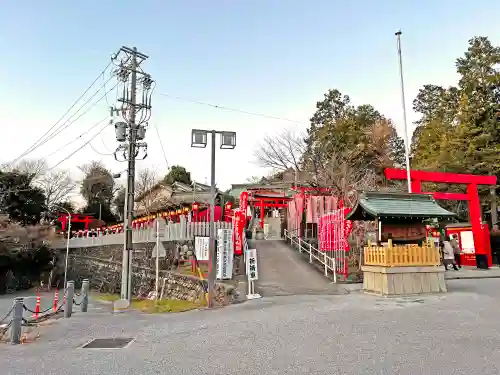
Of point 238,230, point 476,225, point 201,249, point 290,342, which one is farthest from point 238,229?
point 476,225

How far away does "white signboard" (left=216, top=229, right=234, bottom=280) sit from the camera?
15376 mm

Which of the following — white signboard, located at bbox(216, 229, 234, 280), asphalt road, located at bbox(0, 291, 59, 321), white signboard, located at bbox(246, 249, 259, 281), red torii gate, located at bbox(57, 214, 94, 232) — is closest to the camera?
white signboard, located at bbox(246, 249, 259, 281)

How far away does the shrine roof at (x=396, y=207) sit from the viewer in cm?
1247

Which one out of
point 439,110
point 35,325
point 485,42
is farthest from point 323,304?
point 439,110

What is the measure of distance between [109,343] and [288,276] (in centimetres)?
900

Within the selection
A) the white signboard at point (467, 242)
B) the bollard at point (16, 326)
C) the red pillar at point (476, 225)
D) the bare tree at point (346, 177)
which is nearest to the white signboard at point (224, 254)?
the bollard at point (16, 326)

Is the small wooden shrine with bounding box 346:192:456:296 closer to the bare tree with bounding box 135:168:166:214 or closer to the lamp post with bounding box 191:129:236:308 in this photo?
the lamp post with bounding box 191:129:236:308

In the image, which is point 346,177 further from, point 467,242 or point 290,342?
point 290,342

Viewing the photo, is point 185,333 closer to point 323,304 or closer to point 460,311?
point 323,304

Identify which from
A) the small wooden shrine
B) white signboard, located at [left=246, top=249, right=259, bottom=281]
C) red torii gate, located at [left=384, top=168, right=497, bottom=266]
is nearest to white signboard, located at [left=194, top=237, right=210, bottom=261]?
white signboard, located at [left=246, top=249, right=259, bottom=281]

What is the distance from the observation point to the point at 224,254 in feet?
50.8

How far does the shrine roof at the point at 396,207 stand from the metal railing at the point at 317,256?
2.72 meters

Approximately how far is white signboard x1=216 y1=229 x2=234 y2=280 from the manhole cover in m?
7.84

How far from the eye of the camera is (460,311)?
8805mm
